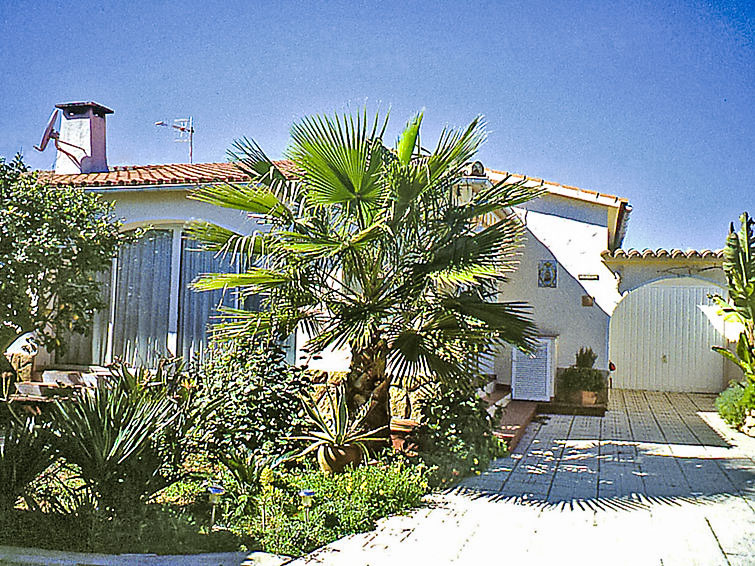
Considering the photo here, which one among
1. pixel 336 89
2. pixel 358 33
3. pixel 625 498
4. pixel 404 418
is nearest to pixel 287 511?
pixel 625 498

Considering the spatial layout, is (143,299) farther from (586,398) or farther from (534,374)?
(586,398)

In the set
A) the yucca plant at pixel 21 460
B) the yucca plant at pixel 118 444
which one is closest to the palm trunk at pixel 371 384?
the yucca plant at pixel 118 444

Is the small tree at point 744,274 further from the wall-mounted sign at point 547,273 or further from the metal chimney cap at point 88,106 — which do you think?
the metal chimney cap at point 88,106

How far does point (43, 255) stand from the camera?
732 centimetres

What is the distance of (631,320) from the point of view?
19797mm

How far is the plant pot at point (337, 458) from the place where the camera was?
8.04 meters

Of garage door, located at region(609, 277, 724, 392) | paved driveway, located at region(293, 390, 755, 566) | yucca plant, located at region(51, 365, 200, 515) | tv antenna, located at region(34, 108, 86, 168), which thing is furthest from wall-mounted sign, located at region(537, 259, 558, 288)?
yucca plant, located at region(51, 365, 200, 515)

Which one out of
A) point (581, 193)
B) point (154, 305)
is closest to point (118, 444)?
point (154, 305)

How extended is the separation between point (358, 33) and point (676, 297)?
1292cm

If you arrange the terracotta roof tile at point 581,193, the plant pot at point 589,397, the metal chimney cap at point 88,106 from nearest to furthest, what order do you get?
the plant pot at point 589,397
the terracotta roof tile at point 581,193
the metal chimney cap at point 88,106

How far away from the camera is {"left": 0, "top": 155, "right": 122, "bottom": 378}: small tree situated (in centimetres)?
720

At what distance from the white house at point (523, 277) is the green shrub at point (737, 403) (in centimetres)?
277

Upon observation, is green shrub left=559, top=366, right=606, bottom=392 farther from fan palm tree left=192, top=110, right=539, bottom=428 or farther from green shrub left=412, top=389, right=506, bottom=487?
fan palm tree left=192, top=110, right=539, bottom=428

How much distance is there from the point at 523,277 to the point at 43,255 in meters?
10.9
